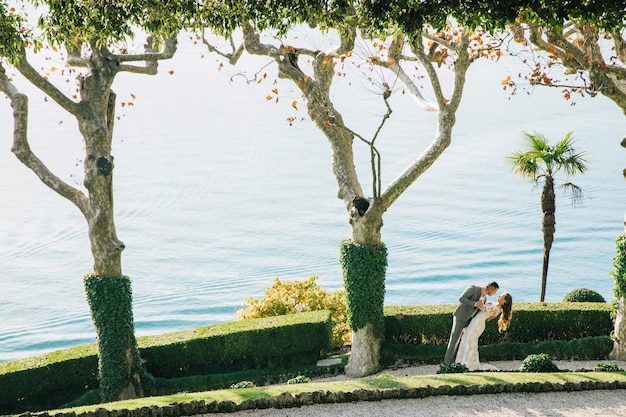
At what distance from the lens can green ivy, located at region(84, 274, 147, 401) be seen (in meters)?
13.6

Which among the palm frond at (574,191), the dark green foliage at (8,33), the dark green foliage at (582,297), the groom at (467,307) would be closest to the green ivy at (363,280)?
the groom at (467,307)

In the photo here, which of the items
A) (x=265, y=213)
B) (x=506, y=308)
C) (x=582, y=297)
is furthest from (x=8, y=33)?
(x=265, y=213)

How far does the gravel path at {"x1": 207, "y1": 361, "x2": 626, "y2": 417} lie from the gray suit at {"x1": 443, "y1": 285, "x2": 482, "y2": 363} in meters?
2.09

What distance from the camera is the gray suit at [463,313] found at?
13234mm

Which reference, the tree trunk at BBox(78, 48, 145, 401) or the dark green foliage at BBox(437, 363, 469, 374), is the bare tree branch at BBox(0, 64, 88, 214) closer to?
the tree trunk at BBox(78, 48, 145, 401)

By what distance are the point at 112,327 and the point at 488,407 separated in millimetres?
6841

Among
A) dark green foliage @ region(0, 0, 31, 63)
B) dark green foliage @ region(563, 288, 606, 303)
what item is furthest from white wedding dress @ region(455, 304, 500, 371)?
dark green foliage @ region(0, 0, 31, 63)

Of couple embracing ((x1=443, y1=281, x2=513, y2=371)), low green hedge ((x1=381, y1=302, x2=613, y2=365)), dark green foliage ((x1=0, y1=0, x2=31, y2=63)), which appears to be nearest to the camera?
dark green foliage ((x1=0, y1=0, x2=31, y2=63))

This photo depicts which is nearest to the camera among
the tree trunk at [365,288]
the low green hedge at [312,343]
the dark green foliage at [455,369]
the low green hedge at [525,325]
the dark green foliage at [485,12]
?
the dark green foliage at [485,12]

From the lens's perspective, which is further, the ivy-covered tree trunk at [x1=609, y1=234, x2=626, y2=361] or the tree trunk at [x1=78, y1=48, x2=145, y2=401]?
the ivy-covered tree trunk at [x1=609, y1=234, x2=626, y2=361]

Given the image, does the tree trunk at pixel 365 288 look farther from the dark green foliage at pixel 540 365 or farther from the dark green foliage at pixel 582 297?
the dark green foliage at pixel 582 297

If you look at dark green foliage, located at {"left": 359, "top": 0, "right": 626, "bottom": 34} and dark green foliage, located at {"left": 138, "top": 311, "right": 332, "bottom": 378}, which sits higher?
dark green foliage, located at {"left": 359, "top": 0, "right": 626, "bottom": 34}

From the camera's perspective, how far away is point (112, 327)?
13672 millimetres

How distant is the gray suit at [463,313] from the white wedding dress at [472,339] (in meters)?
0.09
